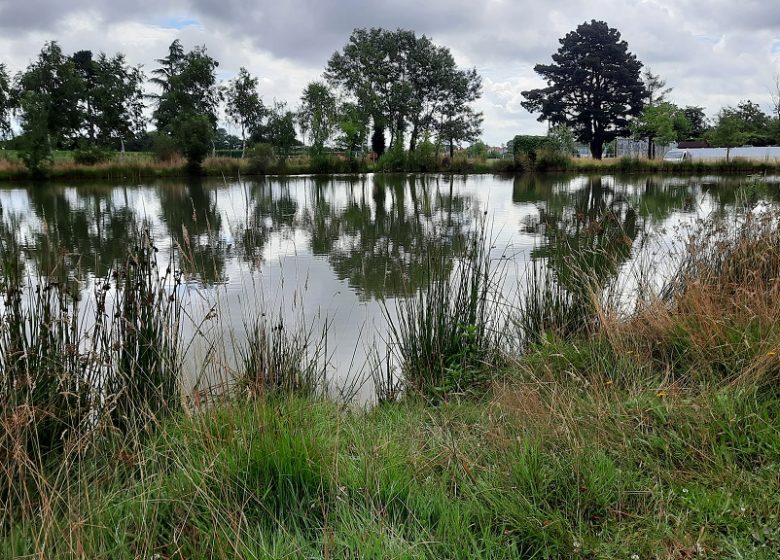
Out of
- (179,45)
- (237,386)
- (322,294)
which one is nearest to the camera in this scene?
(237,386)

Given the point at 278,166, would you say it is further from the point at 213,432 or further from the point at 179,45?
the point at 213,432

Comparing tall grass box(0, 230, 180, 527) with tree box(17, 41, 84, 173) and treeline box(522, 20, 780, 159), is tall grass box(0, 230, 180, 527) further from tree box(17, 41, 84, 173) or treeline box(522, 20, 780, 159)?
treeline box(522, 20, 780, 159)

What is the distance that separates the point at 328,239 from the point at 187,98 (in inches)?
940

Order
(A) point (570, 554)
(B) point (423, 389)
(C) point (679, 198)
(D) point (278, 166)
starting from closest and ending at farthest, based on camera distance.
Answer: (A) point (570, 554), (B) point (423, 389), (C) point (679, 198), (D) point (278, 166)

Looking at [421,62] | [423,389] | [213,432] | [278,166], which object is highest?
[421,62]

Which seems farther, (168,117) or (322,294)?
(168,117)

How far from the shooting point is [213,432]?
2.07 meters

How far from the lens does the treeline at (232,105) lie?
86.0 feet

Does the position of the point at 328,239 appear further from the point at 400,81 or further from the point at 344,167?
the point at 400,81

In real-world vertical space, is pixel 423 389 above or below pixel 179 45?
below

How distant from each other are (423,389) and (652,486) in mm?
1436

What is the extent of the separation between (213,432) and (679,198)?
46.4 feet

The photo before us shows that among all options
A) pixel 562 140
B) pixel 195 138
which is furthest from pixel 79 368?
pixel 562 140

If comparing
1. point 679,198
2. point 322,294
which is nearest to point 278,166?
point 679,198
